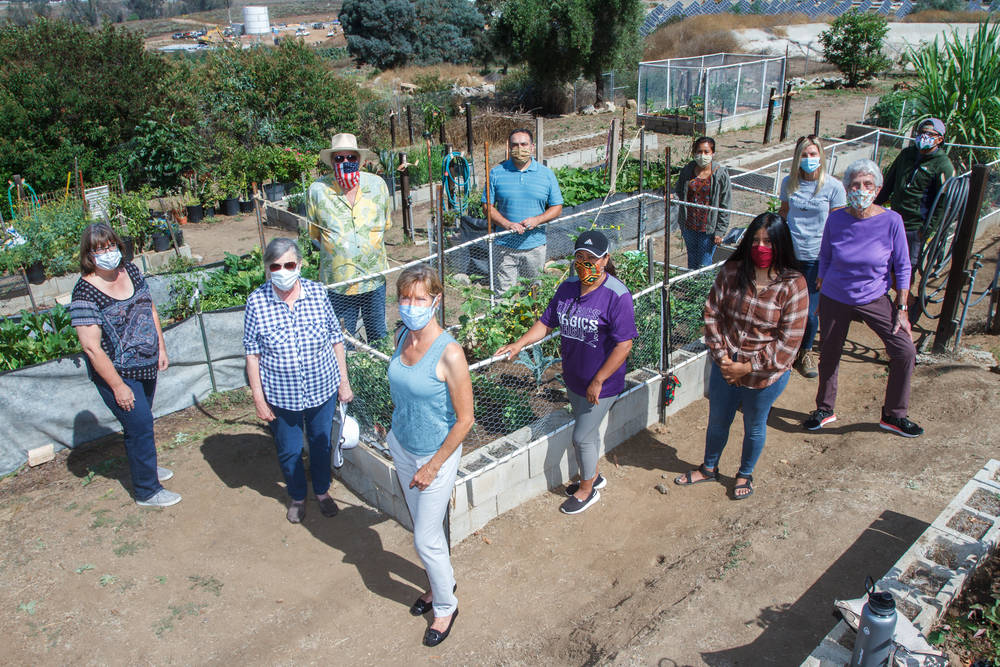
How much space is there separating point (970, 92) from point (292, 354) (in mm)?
9418

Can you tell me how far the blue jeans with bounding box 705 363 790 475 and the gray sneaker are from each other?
343 cm

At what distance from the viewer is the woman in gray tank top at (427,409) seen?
Result: 301cm

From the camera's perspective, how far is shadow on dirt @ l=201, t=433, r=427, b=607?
385 centimetres

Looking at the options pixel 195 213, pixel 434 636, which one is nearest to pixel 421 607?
pixel 434 636

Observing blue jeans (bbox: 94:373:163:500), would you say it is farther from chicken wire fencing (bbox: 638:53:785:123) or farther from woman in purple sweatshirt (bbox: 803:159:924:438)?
chicken wire fencing (bbox: 638:53:785:123)

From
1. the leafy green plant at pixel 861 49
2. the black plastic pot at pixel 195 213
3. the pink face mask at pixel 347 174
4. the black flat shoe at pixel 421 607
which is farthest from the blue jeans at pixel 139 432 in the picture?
the leafy green plant at pixel 861 49

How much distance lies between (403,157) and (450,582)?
7368 mm

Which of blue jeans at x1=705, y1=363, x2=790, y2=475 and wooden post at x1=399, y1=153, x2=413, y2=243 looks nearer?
blue jeans at x1=705, y1=363, x2=790, y2=475

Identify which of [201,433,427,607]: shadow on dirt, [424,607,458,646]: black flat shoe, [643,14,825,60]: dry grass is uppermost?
[643,14,825,60]: dry grass

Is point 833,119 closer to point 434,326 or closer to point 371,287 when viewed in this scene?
point 371,287

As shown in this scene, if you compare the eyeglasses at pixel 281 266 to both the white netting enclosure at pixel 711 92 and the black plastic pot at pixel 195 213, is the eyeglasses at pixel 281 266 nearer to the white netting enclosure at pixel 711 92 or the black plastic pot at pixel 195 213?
the black plastic pot at pixel 195 213

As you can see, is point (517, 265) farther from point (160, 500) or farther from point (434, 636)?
point (434, 636)

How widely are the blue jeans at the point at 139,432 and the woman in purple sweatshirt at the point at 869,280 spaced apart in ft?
14.5

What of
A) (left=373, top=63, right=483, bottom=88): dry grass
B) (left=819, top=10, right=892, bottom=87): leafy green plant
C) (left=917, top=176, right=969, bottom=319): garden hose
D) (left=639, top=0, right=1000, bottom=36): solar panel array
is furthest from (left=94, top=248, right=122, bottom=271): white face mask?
(left=639, top=0, right=1000, bottom=36): solar panel array
